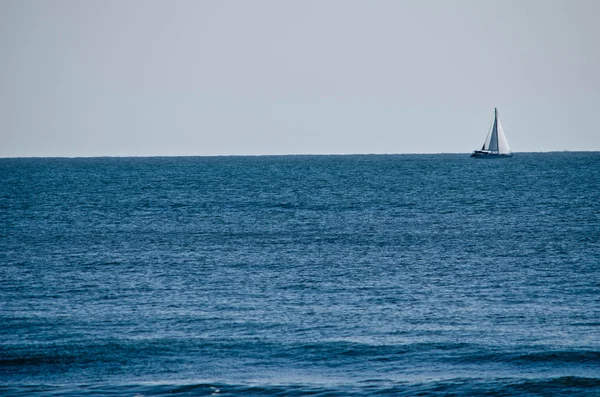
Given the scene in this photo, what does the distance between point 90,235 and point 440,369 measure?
117ft

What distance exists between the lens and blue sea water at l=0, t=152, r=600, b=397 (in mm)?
22359

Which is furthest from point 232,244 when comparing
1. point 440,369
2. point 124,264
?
point 440,369

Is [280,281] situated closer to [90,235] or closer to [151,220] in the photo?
[90,235]

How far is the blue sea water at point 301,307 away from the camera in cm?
2236

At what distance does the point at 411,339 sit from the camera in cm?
2592

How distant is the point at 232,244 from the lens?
49250mm

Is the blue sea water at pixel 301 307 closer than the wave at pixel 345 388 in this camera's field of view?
No

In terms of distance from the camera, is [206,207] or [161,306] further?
[206,207]

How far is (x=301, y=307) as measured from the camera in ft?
101

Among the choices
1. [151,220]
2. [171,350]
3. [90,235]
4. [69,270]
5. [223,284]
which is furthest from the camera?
[151,220]

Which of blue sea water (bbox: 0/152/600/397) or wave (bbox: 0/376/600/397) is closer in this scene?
wave (bbox: 0/376/600/397)

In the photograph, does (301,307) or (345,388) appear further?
(301,307)

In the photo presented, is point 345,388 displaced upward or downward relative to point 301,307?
downward

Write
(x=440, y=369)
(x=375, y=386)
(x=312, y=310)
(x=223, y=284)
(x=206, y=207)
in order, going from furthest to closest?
(x=206, y=207)
(x=223, y=284)
(x=312, y=310)
(x=440, y=369)
(x=375, y=386)
